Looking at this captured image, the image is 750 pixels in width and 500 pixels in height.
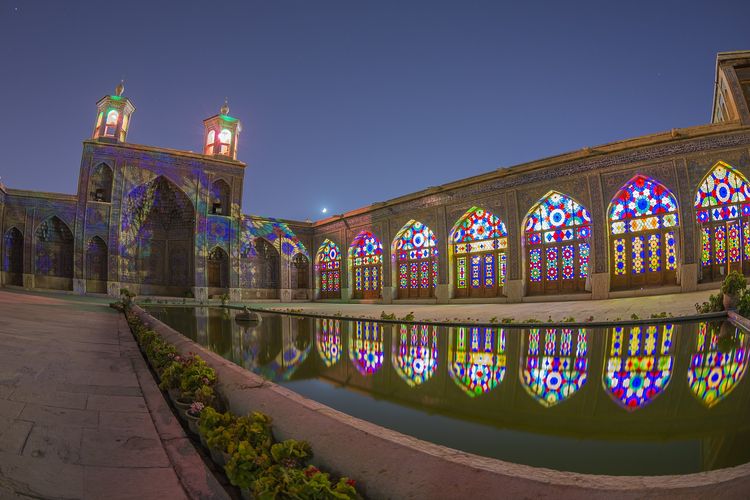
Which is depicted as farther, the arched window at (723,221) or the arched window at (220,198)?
the arched window at (220,198)

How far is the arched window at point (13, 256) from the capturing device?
60.6 ft

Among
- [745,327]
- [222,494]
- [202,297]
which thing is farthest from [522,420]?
[202,297]

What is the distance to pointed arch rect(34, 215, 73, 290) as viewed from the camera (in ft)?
63.5

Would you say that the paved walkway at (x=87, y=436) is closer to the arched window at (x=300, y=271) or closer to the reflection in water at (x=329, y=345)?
the reflection in water at (x=329, y=345)

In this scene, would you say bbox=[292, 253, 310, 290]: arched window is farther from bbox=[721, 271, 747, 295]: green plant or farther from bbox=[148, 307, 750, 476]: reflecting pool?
bbox=[721, 271, 747, 295]: green plant

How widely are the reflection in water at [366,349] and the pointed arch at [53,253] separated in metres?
19.5

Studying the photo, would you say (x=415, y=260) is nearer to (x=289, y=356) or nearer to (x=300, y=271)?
(x=300, y=271)

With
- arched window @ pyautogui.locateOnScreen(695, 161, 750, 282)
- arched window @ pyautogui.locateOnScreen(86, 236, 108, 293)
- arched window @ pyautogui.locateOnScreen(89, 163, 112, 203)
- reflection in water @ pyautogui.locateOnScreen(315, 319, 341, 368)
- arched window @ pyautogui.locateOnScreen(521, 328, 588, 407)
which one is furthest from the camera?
arched window @ pyautogui.locateOnScreen(89, 163, 112, 203)

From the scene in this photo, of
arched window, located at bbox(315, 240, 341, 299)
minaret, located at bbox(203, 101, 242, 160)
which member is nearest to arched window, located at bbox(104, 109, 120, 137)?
minaret, located at bbox(203, 101, 242, 160)

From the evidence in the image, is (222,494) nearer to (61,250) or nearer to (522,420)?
(522,420)

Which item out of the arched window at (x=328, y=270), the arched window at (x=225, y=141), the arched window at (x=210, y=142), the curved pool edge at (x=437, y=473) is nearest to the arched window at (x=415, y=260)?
the arched window at (x=328, y=270)

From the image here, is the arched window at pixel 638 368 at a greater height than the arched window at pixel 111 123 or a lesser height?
lesser

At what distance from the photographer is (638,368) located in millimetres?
3664

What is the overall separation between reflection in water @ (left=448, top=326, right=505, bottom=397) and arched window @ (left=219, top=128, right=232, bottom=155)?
2138 centimetres
